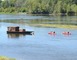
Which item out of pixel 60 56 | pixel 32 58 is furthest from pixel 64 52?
pixel 32 58

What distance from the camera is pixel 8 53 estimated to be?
37531 millimetres

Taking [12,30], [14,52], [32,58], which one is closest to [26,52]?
[14,52]

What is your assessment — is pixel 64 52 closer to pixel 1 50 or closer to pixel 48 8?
pixel 1 50

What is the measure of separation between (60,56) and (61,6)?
158427 millimetres

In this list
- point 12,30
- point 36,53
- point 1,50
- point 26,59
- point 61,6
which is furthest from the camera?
point 61,6

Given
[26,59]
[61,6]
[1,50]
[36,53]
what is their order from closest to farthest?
[26,59], [36,53], [1,50], [61,6]

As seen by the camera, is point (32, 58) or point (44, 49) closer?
point (32, 58)

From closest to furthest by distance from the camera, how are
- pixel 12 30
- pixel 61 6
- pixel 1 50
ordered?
pixel 1 50 → pixel 12 30 → pixel 61 6

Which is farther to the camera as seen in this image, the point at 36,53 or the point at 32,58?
the point at 36,53

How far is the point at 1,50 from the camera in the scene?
1590 inches

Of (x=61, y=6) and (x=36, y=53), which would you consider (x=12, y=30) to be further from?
(x=61, y=6)

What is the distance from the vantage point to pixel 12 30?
64.6 metres

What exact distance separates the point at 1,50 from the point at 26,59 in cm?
816

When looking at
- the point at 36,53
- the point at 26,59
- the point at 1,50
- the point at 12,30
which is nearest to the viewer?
the point at 26,59
